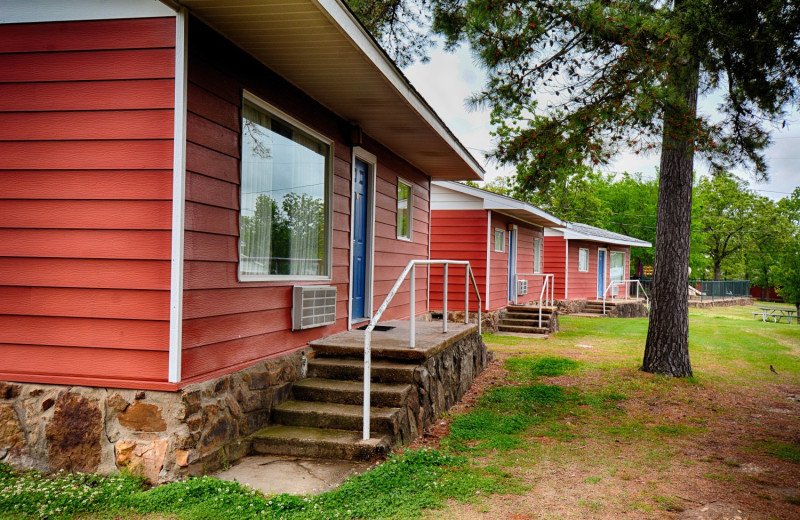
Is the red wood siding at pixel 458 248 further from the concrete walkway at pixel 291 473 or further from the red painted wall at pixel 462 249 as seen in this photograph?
the concrete walkway at pixel 291 473

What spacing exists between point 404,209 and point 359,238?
1950 mm

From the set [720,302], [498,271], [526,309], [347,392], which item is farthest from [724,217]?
[347,392]

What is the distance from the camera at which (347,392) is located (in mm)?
4867

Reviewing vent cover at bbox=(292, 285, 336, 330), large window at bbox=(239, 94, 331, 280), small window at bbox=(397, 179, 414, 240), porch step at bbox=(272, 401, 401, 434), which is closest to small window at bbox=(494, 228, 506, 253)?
small window at bbox=(397, 179, 414, 240)

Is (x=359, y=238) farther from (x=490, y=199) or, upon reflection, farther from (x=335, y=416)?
(x=490, y=199)

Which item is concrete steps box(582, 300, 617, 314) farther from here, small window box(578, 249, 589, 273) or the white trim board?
the white trim board

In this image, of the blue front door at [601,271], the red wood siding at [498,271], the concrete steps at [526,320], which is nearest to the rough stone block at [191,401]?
the red wood siding at [498,271]

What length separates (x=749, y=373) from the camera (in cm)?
885

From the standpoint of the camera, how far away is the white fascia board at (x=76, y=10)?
12.3 feet

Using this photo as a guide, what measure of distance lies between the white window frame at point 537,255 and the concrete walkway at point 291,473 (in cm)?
1512

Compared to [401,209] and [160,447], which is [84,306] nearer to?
[160,447]

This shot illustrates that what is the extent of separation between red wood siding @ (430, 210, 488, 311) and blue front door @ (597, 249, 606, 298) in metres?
12.5

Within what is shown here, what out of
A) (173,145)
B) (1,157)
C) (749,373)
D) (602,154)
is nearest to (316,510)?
(173,145)

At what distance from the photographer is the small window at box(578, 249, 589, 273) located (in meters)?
21.9
